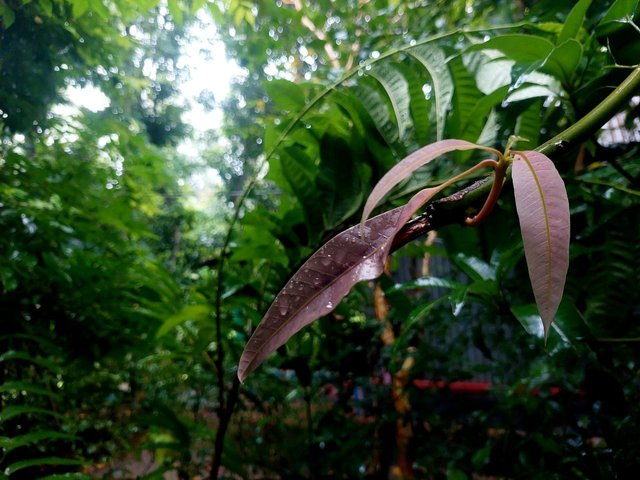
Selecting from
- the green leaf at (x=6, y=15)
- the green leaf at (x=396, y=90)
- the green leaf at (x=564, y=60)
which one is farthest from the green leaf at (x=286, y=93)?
the green leaf at (x=6, y=15)

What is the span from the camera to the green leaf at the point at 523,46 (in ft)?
1.37

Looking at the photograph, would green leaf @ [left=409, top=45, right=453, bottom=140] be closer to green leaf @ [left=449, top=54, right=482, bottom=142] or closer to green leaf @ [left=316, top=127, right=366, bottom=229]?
green leaf @ [left=449, top=54, right=482, bottom=142]

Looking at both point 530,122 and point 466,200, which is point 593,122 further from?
point 530,122

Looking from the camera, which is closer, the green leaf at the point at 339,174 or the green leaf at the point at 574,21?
the green leaf at the point at 574,21

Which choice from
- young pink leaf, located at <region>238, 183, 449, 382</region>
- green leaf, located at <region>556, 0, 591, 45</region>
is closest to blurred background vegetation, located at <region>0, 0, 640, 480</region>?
green leaf, located at <region>556, 0, 591, 45</region>

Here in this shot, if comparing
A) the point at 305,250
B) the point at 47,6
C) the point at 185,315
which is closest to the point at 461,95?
the point at 305,250

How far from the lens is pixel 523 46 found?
0.43 metres

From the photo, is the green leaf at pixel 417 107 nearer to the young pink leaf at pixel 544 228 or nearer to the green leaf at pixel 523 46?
the green leaf at pixel 523 46

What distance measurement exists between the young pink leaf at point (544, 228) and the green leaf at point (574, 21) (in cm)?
31

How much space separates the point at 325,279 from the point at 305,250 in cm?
37

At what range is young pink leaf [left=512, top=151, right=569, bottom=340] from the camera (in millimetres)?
190

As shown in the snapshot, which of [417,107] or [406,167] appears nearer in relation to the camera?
[406,167]

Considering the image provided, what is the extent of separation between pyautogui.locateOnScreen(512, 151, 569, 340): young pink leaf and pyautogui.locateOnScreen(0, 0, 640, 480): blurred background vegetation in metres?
0.08

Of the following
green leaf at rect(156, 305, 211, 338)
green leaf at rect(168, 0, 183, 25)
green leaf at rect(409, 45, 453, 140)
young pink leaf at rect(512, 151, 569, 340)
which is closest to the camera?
young pink leaf at rect(512, 151, 569, 340)
